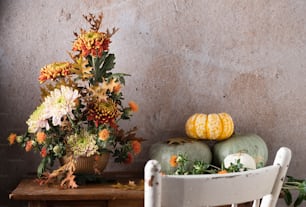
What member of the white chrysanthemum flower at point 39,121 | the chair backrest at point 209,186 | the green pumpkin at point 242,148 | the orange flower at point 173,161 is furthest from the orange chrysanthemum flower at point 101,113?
the chair backrest at point 209,186

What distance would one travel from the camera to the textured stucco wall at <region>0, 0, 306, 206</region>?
1972 millimetres

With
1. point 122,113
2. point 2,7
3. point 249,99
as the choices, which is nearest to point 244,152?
point 249,99

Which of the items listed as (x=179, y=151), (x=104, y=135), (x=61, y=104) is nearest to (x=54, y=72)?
(x=61, y=104)

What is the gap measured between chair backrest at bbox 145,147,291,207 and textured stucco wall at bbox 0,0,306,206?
0.79 meters

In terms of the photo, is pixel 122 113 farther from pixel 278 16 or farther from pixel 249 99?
pixel 278 16

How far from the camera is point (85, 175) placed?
5.74ft

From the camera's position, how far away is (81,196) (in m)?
1.62

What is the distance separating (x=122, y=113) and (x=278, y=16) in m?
0.76

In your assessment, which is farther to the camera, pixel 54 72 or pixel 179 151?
→ pixel 179 151

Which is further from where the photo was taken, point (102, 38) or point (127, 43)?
point (127, 43)

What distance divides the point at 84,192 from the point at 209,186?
0.60 meters

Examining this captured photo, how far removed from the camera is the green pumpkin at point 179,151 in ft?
5.95

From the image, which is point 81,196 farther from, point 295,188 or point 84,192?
point 295,188

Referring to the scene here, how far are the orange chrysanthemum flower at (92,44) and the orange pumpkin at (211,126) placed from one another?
16.9 inches
